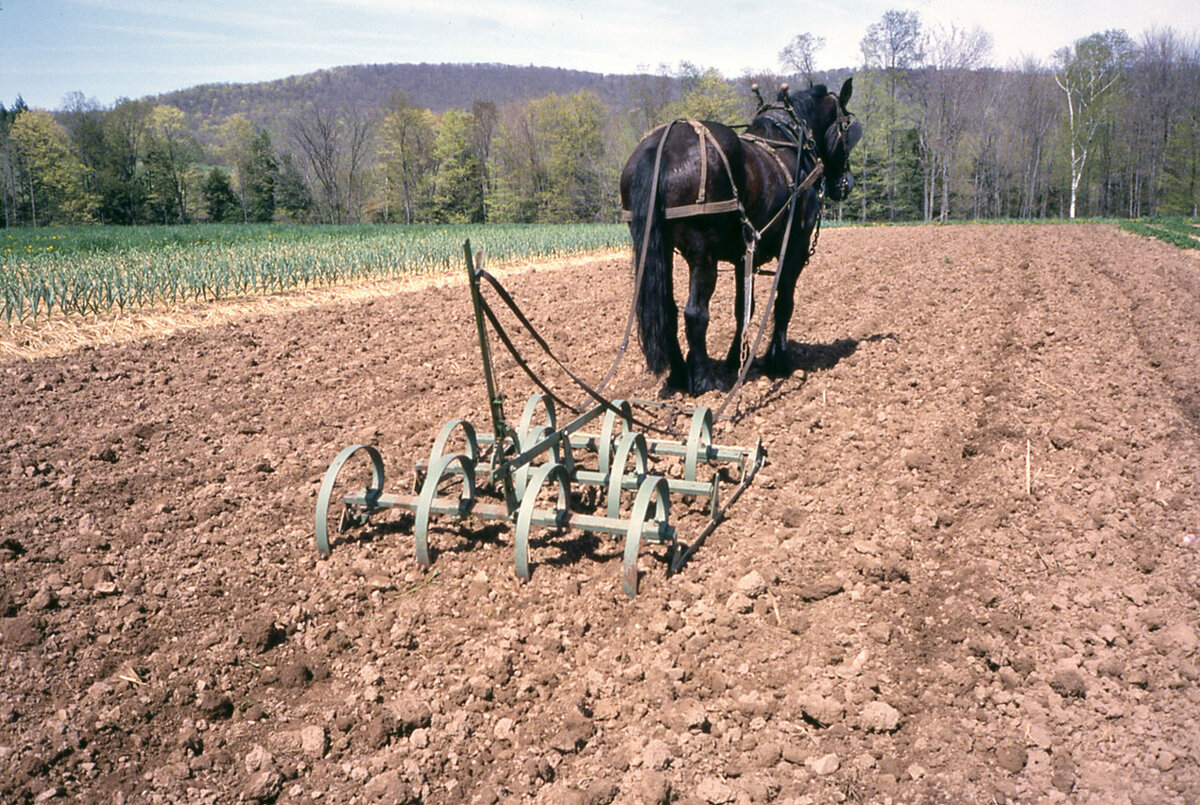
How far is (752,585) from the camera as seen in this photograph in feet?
10.6

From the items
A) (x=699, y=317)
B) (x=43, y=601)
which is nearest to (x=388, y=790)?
(x=43, y=601)

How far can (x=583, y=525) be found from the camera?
10.8 feet

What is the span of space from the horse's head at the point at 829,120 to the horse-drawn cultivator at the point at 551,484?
339 cm

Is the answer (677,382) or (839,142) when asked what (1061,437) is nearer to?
(677,382)

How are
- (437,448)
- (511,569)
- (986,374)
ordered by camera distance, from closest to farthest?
(511,569) < (437,448) < (986,374)

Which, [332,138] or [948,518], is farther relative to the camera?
[332,138]

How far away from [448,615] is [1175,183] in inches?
2444

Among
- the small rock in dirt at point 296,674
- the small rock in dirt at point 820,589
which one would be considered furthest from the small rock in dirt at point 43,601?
the small rock in dirt at point 820,589

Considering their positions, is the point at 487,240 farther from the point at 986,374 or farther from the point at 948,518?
the point at 948,518

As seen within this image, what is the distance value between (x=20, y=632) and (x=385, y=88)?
6860 inches

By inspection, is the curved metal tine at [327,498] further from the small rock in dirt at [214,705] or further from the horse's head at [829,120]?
the horse's head at [829,120]

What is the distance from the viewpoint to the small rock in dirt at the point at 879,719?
2492 millimetres

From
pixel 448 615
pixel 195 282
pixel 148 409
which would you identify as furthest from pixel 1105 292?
pixel 195 282

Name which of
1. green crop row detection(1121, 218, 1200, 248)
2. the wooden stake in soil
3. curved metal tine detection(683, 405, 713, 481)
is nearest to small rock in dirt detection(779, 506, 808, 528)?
curved metal tine detection(683, 405, 713, 481)
